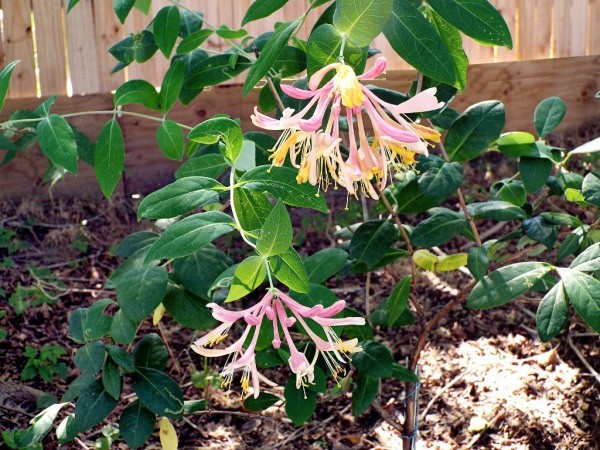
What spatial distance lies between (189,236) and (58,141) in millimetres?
471

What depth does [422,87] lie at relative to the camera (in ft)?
5.97

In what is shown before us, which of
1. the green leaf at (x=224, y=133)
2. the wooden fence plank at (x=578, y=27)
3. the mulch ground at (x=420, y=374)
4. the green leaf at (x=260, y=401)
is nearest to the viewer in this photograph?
the green leaf at (x=224, y=133)

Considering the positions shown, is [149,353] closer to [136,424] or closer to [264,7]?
[136,424]

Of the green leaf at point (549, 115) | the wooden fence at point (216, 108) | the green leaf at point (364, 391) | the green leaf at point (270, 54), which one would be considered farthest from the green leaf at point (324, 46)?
the wooden fence at point (216, 108)

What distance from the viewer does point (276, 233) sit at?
48.9 inches

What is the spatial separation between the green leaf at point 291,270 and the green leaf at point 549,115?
3.37ft

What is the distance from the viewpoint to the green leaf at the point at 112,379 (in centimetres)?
199

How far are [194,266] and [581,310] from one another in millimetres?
843

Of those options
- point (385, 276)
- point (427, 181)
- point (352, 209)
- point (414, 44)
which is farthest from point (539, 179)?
point (352, 209)

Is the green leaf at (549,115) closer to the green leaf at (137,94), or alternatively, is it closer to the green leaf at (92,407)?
the green leaf at (137,94)

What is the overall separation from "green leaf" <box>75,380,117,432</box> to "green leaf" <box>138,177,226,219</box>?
0.75 m

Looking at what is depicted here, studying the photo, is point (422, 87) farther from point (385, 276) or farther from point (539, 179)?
point (385, 276)

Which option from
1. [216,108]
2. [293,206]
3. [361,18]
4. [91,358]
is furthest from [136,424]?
[216,108]

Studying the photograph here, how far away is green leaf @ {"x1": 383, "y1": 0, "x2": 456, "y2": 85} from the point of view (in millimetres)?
1322
